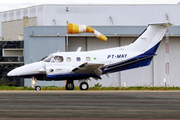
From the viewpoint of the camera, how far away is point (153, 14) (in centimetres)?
4456

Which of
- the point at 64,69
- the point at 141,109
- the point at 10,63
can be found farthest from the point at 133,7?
the point at 141,109

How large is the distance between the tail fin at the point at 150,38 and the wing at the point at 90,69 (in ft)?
11.8

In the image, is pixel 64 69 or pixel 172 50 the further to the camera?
pixel 172 50

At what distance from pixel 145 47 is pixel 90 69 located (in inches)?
200

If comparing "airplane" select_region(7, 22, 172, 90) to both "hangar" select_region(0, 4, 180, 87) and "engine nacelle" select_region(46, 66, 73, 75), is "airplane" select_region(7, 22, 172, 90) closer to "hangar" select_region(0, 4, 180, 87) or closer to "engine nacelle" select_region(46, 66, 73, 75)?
"engine nacelle" select_region(46, 66, 73, 75)

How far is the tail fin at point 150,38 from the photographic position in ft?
87.5

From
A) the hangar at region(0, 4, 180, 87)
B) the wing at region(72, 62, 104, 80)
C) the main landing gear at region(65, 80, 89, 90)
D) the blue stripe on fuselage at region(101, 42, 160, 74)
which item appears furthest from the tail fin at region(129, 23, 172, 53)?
the hangar at region(0, 4, 180, 87)

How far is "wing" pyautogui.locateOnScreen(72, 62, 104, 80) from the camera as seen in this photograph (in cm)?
2374

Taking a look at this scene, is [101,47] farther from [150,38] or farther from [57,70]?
[57,70]

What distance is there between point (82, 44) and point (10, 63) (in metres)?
7.83

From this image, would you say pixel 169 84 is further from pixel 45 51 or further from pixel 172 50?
pixel 45 51

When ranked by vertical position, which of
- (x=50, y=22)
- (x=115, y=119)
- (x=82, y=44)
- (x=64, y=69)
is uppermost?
(x=50, y=22)

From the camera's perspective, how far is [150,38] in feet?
88.2

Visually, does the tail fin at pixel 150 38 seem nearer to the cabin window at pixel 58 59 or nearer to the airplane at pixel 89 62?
the airplane at pixel 89 62
